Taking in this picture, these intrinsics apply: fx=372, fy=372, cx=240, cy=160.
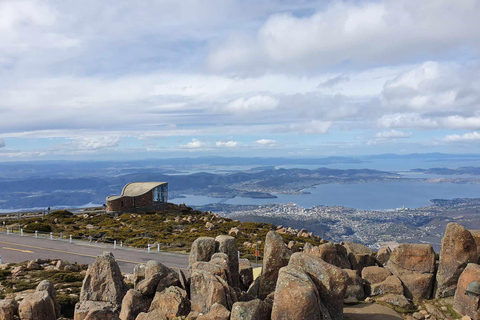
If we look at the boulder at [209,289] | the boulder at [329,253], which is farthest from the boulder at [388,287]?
the boulder at [209,289]

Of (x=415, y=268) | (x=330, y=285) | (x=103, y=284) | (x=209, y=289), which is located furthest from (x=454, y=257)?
(x=103, y=284)

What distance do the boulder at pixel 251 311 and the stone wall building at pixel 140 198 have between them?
5529cm

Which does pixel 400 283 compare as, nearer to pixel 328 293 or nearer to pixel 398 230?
pixel 328 293

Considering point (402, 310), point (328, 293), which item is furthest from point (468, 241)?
point (328, 293)

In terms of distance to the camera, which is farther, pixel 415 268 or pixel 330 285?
pixel 415 268

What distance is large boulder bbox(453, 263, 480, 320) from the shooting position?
50.0ft

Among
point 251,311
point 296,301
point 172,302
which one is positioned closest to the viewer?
point 296,301

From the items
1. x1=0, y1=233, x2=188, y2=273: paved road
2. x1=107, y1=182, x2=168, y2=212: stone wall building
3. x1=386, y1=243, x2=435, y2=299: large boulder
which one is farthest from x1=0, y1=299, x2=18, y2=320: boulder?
x1=107, y1=182, x2=168, y2=212: stone wall building

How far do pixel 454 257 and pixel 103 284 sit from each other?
1626 centimetres

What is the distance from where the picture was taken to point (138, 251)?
122 feet

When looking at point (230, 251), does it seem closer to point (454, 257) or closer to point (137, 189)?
point (454, 257)

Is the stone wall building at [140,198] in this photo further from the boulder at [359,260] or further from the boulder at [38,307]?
the boulder at [38,307]

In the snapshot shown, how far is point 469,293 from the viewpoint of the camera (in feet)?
50.7

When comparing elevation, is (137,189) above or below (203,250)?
below
